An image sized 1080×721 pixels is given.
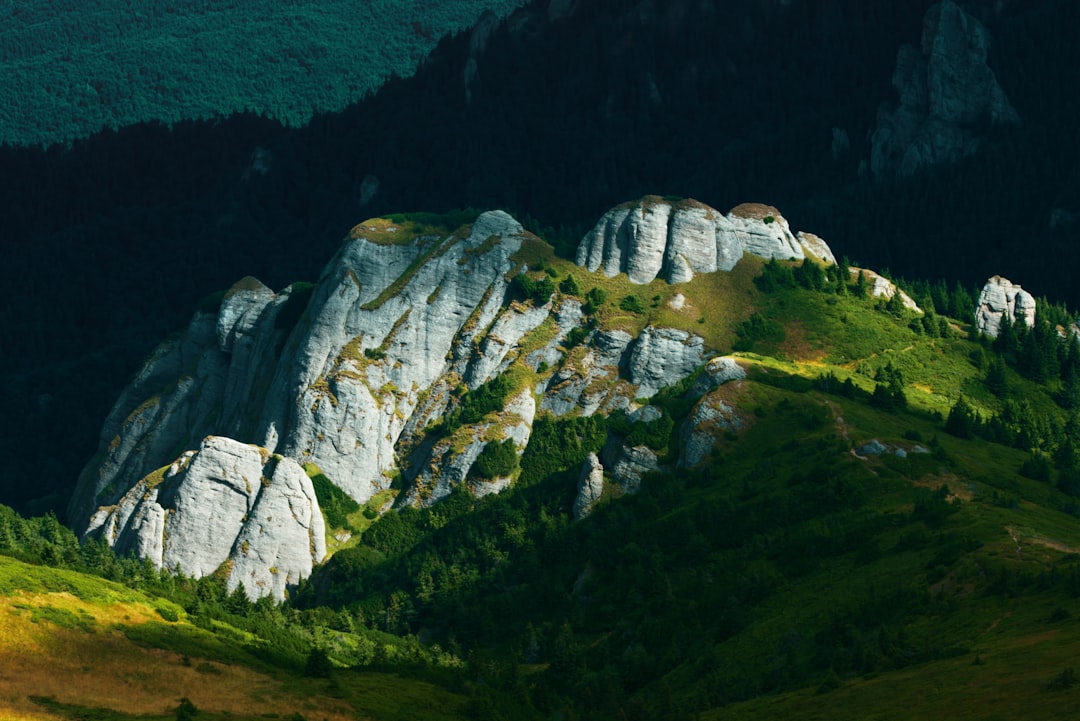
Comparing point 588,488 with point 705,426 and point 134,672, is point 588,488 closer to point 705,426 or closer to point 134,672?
point 705,426

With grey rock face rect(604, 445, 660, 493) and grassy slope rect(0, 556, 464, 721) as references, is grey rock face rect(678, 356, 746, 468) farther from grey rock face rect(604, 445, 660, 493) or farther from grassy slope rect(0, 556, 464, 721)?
grassy slope rect(0, 556, 464, 721)

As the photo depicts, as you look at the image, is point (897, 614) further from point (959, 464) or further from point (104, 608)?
point (104, 608)

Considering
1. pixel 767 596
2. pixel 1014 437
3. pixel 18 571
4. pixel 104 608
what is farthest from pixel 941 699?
pixel 1014 437

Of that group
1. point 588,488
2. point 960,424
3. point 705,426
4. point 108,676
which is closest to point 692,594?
point 705,426

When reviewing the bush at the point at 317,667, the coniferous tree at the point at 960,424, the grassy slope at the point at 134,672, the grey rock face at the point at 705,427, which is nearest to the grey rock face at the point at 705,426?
the grey rock face at the point at 705,427

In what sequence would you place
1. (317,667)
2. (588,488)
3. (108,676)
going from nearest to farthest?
(108,676)
(317,667)
(588,488)
